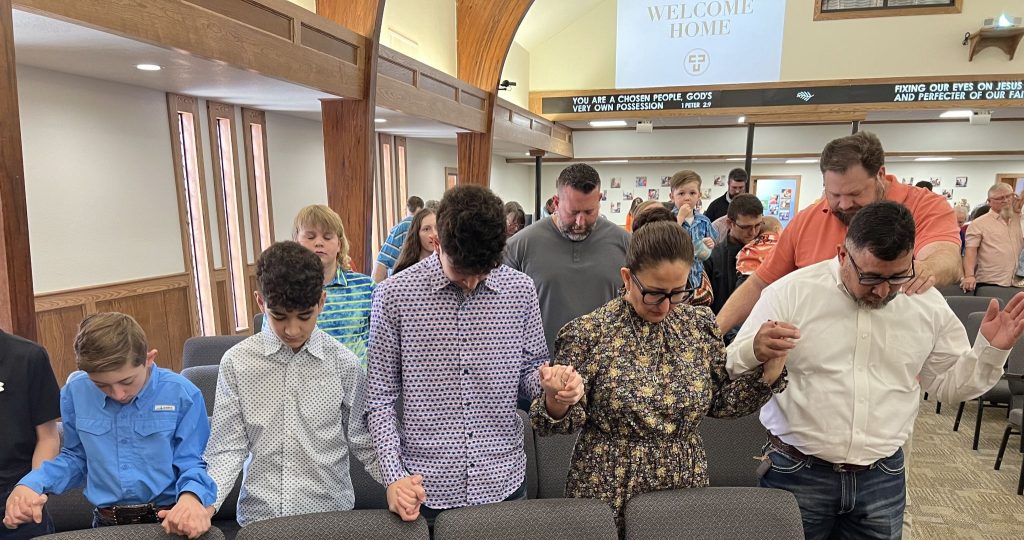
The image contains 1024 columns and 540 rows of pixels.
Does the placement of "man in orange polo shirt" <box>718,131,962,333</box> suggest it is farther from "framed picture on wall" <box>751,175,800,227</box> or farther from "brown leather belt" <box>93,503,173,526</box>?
"framed picture on wall" <box>751,175,800,227</box>

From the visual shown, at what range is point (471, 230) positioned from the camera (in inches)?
51.6

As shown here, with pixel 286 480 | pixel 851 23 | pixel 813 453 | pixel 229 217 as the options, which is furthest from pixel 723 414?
pixel 851 23

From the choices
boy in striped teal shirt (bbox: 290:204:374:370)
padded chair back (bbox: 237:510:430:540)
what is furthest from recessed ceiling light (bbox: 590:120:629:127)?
padded chair back (bbox: 237:510:430:540)

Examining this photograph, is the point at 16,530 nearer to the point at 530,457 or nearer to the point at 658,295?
the point at 530,457

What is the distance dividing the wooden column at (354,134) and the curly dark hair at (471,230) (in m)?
3.77

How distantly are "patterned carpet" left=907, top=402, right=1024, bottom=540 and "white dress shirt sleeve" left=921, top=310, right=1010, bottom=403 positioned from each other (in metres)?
1.75

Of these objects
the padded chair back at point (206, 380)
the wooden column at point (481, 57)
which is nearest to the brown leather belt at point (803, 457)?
the padded chair back at point (206, 380)

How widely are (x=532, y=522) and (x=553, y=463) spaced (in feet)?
2.84

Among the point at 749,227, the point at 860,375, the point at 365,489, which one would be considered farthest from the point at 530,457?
the point at 749,227

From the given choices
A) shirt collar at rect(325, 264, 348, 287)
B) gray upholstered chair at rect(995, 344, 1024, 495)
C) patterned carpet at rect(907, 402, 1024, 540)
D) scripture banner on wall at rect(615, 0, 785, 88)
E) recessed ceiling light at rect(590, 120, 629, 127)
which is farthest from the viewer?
recessed ceiling light at rect(590, 120, 629, 127)

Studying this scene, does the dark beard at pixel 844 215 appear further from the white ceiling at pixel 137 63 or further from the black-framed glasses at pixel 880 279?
the white ceiling at pixel 137 63

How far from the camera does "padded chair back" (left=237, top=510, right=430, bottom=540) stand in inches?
56.0

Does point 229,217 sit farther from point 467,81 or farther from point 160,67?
point 467,81

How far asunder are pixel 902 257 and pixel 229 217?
6.07 m
